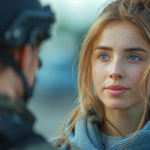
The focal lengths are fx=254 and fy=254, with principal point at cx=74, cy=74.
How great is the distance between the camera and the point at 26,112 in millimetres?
1202

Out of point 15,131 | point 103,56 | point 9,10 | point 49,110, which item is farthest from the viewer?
point 49,110

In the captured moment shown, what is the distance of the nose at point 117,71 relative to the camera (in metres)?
1.71

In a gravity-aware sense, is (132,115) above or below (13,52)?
below

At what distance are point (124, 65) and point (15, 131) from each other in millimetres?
947

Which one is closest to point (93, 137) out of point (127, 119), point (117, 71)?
point (127, 119)

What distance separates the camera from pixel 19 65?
1.23 meters

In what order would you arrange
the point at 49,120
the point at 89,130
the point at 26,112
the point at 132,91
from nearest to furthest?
1. the point at 26,112
2. the point at 132,91
3. the point at 89,130
4. the point at 49,120

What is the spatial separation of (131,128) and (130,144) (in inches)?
6.5

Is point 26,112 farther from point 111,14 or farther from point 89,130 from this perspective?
point 111,14

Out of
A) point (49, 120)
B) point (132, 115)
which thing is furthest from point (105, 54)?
point (49, 120)

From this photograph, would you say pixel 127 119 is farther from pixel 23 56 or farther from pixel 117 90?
pixel 23 56

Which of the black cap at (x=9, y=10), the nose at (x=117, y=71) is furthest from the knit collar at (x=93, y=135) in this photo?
the black cap at (x=9, y=10)

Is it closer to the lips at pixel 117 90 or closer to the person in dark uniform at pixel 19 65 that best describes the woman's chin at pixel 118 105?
the lips at pixel 117 90

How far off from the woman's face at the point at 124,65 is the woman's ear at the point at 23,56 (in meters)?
0.68
